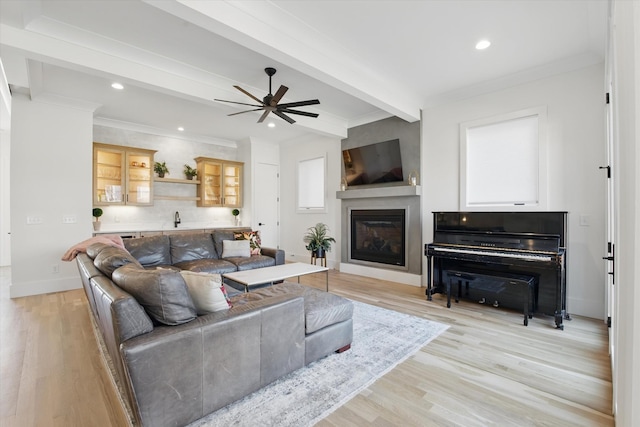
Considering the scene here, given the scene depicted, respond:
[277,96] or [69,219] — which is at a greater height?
[277,96]

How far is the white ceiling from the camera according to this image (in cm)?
257

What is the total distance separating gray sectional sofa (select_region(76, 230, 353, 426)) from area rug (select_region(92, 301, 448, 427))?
76mm

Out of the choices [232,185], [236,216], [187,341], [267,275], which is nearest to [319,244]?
[267,275]

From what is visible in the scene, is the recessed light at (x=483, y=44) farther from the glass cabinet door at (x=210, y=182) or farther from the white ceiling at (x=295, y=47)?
the glass cabinet door at (x=210, y=182)

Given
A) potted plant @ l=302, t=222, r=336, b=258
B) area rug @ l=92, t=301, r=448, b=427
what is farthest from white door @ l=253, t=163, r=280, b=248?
area rug @ l=92, t=301, r=448, b=427

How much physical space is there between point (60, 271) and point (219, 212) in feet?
10.4

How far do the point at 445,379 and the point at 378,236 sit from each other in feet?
11.0

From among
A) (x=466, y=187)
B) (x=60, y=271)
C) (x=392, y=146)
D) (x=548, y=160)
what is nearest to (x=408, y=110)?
(x=392, y=146)

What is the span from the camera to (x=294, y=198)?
23.6 ft

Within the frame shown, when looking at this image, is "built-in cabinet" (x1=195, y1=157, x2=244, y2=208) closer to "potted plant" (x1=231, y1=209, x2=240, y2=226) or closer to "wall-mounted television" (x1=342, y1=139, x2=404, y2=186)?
"potted plant" (x1=231, y1=209, x2=240, y2=226)

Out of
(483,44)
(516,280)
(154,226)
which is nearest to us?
(483,44)

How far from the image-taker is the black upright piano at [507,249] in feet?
10.7

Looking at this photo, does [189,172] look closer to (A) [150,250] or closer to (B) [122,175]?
(B) [122,175]

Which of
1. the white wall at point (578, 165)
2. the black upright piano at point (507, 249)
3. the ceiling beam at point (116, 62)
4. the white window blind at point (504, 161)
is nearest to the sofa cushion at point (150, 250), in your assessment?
the ceiling beam at point (116, 62)
